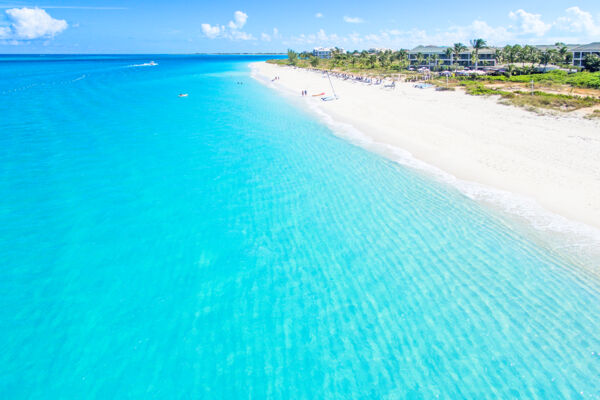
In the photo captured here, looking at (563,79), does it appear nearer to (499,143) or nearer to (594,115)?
(594,115)

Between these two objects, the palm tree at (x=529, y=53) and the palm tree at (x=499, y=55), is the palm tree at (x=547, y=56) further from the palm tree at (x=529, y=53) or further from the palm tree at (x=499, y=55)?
the palm tree at (x=499, y=55)

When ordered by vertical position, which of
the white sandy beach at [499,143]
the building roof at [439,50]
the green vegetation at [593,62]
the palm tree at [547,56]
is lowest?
the white sandy beach at [499,143]

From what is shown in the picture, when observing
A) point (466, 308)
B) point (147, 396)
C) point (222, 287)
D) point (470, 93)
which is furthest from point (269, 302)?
point (470, 93)

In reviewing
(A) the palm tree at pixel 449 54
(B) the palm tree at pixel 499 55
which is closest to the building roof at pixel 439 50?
(A) the palm tree at pixel 449 54

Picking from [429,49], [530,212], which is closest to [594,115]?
[530,212]

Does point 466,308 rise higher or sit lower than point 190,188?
lower

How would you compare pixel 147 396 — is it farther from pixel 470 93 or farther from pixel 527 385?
pixel 470 93
